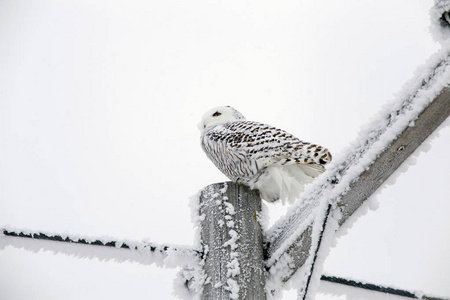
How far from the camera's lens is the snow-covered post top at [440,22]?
1021mm

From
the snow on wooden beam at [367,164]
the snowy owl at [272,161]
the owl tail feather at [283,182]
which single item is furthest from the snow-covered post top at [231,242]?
the owl tail feather at [283,182]

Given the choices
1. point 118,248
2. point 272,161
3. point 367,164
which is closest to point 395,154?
point 367,164

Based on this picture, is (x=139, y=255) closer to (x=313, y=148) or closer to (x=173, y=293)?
(x=173, y=293)

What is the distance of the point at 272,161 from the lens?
276 cm

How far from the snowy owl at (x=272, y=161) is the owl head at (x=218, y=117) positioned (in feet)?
2.93

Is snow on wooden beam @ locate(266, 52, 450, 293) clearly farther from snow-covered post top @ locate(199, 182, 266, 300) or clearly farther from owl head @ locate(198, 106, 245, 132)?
owl head @ locate(198, 106, 245, 132)

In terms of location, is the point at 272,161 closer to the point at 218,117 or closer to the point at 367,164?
the point at 218,117

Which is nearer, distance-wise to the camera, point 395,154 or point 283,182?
point 395,154

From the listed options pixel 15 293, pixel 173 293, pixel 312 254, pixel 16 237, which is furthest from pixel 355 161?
pixel 15 293

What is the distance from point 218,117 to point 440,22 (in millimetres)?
3027

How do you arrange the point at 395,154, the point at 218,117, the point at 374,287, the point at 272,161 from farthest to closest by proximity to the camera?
the point at 218,117, the point at 272,161, the point at 374,287, the point at 395,154

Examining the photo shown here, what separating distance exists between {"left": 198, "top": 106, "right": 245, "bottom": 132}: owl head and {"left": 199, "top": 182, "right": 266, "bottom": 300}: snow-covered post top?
1953mm

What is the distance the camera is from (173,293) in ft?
6.29

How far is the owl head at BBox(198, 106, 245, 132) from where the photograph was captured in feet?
13.0
